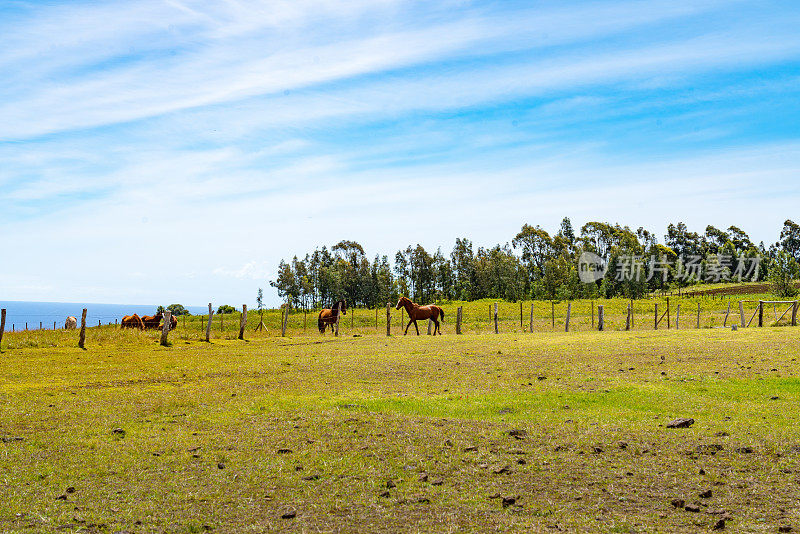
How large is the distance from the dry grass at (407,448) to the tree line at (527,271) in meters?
81.9

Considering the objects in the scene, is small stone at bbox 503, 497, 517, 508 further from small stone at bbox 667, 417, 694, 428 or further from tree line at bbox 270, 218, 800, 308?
tree line at bbox 270, 218, 800, 308

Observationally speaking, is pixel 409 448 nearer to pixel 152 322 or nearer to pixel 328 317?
pixel 328 317

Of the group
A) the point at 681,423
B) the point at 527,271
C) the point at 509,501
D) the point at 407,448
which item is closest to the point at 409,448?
the point at 407,448

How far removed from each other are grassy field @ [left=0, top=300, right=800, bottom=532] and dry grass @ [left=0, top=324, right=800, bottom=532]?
0.14 feet

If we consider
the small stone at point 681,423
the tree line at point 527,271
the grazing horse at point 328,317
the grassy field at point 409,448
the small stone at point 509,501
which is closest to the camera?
the grassy field at point 409,448

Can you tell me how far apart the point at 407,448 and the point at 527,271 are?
118m

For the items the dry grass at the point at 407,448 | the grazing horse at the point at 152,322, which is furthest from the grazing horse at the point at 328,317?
the dry grass at the point at 407,448

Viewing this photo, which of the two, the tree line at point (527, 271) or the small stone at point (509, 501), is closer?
the small stone at point (509, 501)

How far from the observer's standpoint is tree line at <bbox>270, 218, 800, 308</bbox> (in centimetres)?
11025

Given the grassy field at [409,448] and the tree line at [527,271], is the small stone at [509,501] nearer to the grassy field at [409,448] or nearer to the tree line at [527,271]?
the grassy field at [409,448]

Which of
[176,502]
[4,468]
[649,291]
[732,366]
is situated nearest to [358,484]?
[176,502]

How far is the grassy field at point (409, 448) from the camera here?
804cm

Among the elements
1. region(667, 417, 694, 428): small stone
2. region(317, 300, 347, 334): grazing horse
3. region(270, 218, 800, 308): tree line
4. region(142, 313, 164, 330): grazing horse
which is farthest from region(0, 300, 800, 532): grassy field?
region(270, 218, 800, 308): tree line

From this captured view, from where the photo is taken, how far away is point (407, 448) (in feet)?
36.1
